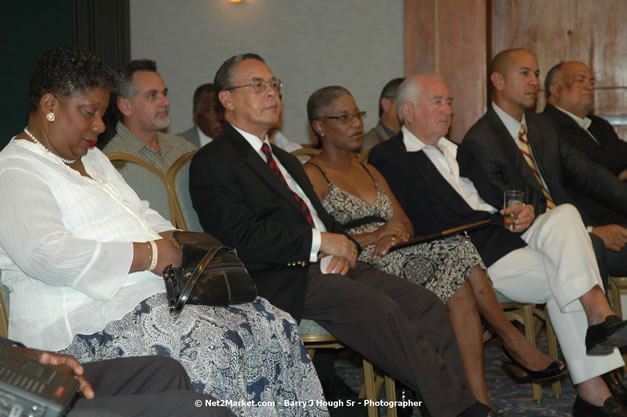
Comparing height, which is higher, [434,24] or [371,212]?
[434,24]

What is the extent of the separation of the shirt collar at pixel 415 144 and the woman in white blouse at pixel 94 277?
1573 millimetres

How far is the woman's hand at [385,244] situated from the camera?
3141 mm

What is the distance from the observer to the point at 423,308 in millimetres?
2801

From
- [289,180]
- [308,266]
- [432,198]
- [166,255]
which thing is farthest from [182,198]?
[432,198]

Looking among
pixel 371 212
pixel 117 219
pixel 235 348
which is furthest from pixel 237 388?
pixel 371 212

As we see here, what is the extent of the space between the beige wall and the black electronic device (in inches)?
179

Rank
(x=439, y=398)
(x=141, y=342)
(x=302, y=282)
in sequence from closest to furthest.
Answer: (x=141, y=342), (x=439, y=398), (x=302, y=282)

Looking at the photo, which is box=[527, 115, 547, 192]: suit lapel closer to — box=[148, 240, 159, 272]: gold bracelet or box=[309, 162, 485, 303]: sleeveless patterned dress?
box=[309, 162, 485, 303]: sleeveless patterned dress

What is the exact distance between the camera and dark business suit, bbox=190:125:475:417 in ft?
Answer: 8.39

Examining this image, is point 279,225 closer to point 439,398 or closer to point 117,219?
point 117,219

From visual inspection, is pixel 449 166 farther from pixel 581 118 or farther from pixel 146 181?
pixel 146 181

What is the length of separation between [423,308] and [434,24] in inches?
130

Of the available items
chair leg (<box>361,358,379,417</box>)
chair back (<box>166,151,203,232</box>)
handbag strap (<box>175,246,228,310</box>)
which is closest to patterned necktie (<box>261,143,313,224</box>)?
chair back (<box>166,151,203,232</box>)

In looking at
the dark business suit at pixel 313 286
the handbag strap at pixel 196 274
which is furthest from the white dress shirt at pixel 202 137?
the handbag strap at pixel 196 274
